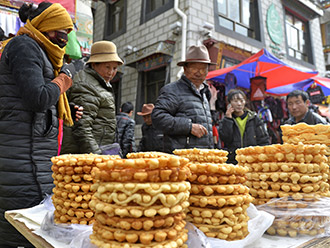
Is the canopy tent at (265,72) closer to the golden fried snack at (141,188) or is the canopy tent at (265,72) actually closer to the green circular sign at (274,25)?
the green circular sign at (274,25)

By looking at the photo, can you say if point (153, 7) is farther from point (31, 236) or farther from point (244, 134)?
point (31, 236)

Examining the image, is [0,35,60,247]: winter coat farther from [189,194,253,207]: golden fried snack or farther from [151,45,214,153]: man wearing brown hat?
[151,45,214,153]: man wearing brown hat

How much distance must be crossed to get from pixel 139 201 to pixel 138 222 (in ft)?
0.20

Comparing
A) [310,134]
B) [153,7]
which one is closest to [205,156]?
[310,134]

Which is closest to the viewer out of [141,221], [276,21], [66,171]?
[141,221]

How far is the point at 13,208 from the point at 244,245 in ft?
4.13

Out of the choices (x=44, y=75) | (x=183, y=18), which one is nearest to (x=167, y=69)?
(x=183, y=18)

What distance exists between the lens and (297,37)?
1116 centimetres

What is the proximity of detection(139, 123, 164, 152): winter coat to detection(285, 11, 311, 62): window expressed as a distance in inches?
304

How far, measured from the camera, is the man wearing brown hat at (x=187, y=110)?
2.43 m

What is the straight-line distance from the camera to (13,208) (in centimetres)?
145

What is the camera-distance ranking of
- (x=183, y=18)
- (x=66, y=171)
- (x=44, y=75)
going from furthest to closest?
(x=183, y=18), (x=44, y=75), (x=66, y=171)

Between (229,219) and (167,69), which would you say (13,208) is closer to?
(229,219)

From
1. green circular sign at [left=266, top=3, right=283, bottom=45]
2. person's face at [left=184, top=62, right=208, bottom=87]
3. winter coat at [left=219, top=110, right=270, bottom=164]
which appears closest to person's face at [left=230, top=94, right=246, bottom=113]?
winter coat at [left=219, top=110, right=270, bottom=164]
